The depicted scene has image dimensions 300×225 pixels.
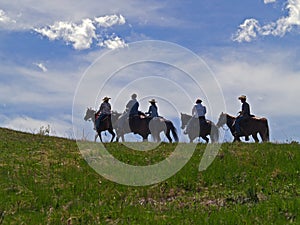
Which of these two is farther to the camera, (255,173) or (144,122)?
(144,122)

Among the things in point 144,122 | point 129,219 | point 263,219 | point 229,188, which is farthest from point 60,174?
point 144,122

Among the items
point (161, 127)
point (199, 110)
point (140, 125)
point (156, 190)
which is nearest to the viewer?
point (156, 190)

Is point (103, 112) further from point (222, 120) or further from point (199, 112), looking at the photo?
point (222, 120)

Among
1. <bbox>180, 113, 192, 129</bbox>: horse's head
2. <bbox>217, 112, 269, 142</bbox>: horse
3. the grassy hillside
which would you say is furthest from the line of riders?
the grassy hillside

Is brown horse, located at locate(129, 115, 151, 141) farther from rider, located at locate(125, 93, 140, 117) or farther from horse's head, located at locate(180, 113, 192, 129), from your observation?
horse's head, located at locate(180, 113, 192, 129)

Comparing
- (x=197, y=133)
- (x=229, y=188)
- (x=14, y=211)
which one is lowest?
(x=14, y=211)

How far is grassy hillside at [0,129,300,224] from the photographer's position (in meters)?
10.7

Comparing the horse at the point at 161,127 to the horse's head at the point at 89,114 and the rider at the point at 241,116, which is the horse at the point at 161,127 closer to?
the rider at the point at 241,116

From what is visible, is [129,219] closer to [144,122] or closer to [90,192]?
[90,192]

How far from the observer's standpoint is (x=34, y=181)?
49.6ft

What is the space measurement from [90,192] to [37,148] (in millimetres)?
7492

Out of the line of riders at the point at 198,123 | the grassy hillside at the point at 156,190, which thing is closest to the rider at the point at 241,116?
the line of riders at the point at 198,123

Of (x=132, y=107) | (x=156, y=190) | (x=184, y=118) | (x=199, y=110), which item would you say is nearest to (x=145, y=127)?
(x=132, y=107)

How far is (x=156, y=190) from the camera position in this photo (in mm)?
14797
